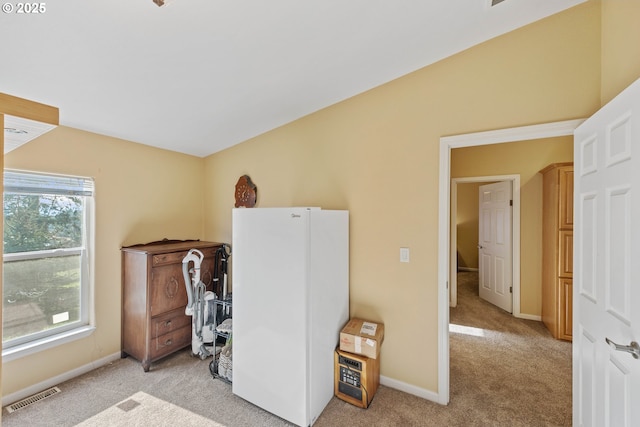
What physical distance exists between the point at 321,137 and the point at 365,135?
461mm

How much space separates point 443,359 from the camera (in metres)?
2.07

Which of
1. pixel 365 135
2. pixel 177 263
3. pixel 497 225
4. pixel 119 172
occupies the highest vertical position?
pixel 365 135

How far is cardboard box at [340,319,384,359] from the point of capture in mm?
2029

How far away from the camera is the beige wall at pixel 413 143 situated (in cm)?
175

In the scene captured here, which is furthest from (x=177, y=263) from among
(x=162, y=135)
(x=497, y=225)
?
(x=497, y=225)

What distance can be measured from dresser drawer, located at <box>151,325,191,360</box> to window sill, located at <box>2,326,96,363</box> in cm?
60

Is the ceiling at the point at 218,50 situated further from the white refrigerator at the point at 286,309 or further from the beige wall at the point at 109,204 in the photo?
the white refrigerator at the point at 286,309

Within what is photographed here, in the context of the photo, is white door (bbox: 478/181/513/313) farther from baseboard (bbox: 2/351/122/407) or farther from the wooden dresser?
baseboard (bbox: 2/351/122/407)

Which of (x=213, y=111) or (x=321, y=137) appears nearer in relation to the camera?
(x=213, y=111)

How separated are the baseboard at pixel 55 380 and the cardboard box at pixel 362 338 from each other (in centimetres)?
234

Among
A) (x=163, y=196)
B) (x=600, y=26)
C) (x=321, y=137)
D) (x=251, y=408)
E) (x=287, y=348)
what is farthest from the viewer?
(x=163, y=196)

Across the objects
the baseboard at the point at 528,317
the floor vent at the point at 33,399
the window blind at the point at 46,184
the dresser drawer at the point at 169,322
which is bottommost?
the floor vent at the point at 33,399

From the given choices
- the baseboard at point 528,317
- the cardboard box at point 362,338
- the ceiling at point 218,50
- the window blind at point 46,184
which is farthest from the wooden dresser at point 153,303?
the baseboard at point 528,317

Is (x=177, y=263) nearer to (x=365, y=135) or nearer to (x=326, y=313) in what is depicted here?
(x=326, y=313)
